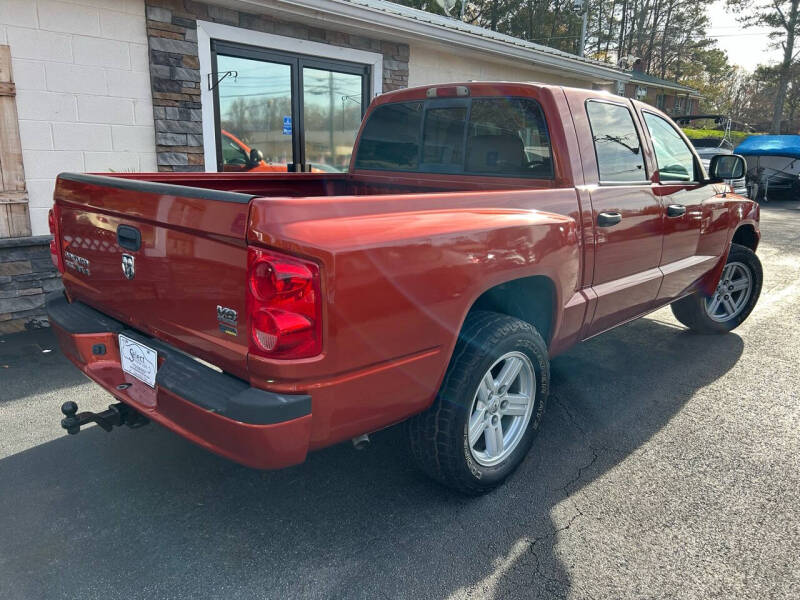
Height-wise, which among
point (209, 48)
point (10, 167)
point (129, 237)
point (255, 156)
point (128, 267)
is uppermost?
point (209, 48)

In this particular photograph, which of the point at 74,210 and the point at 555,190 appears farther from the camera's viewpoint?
the point at 555,190

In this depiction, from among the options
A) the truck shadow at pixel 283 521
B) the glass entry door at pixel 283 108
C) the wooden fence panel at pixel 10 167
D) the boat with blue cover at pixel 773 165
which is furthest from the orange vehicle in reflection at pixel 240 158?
the boat with blue cover at pixel 773 165

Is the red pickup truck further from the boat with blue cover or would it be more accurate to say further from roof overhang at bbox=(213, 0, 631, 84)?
the boat with blue cover

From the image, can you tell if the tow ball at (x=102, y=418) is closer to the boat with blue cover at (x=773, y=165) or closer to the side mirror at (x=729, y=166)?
the side mirror at (x=729, y=166)

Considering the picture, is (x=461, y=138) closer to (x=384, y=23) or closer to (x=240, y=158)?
(x=240, y=158)

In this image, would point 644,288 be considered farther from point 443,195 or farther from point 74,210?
point 74,210

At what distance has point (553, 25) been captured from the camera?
3622cm

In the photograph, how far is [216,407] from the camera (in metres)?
2.02

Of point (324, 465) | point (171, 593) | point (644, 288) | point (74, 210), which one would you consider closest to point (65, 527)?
point (171, 593)

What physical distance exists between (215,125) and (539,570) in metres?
5.63

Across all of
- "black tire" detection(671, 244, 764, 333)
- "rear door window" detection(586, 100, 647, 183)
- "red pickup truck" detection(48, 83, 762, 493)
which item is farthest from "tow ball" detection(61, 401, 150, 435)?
"black tire" detection(671, 244, 764, 333)

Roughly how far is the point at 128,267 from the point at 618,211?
247cm

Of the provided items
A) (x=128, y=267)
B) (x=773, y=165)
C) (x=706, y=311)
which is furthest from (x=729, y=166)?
(x=773, y=165)

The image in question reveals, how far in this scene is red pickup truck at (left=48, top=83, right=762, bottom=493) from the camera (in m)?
1.97
